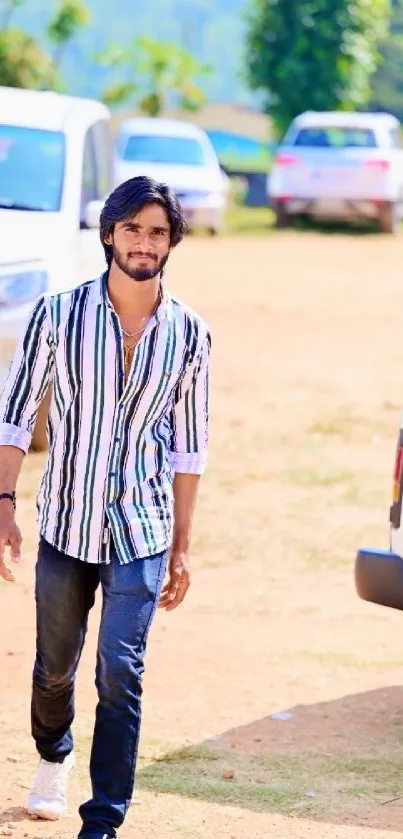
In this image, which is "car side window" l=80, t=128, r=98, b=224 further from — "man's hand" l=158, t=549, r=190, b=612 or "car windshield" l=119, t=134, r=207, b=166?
"car windshield" l=119, t=134, r=207, b=166

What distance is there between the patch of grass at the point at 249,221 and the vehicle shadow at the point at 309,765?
2128 cm

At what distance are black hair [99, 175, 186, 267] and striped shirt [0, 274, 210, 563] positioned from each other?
148 millimetres

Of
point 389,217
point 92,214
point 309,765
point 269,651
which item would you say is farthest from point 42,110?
point 389,217

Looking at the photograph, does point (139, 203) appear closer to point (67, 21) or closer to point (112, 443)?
point (112, 443)

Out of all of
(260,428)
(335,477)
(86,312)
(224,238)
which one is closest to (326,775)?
(86,312)

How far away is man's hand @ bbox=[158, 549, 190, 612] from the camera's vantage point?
452 centimetres

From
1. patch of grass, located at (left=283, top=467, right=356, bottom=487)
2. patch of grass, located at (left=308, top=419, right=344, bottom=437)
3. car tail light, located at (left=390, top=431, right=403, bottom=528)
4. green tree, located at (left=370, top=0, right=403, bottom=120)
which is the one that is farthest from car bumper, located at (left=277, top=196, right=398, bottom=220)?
green tree, located at (left=370, top=0, right=403, bottom=120)

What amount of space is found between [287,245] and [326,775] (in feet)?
65.3

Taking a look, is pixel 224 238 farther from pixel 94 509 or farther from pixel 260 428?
pixel 94 509

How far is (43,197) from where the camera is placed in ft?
34.4

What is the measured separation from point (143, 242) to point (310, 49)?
35.6 meters

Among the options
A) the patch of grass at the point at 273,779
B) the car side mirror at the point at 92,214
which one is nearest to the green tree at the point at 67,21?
the car side mirror at the point at 92,214

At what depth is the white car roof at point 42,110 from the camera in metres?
10.9

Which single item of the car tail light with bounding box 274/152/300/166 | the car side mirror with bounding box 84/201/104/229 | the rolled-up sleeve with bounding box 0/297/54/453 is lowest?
the rolled-up sleeve with bounding box 0/297/54/453
